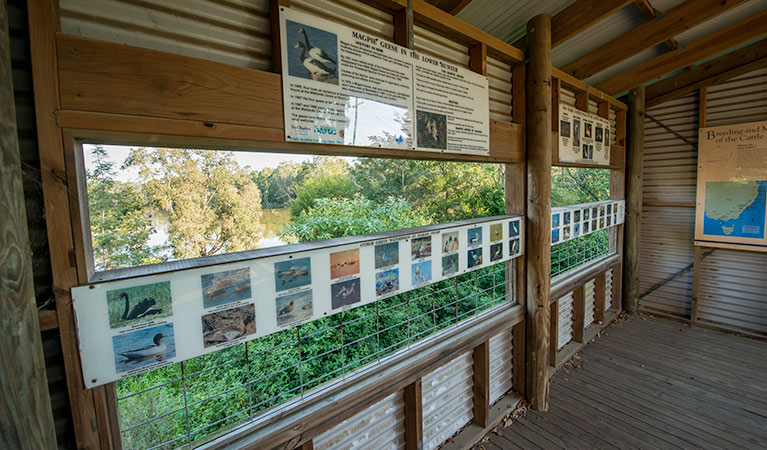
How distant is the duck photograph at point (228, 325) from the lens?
4.68 feet

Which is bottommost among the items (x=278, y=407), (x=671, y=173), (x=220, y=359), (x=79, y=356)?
(x=220, y=359)

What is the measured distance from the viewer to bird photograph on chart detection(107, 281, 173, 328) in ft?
4.02

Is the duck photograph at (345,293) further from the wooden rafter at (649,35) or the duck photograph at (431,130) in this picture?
the wooden rafter at (649,35)

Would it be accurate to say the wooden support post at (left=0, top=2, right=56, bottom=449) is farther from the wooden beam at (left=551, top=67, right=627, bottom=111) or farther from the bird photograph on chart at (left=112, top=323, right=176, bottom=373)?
the wooden beam at (left=551, top=67, right=627, bottom=111)

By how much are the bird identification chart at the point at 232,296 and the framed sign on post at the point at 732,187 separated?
218 inches

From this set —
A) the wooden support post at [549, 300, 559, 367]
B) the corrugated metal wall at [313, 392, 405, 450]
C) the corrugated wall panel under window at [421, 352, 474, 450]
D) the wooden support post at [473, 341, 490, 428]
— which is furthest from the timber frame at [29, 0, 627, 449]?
the wooden support post at [549, 300, 559, 367]

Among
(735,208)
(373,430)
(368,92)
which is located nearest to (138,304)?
(368,92)

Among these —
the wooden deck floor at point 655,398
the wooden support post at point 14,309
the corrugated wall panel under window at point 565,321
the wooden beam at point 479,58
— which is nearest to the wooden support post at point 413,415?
the wooden deck floor at point 655,398

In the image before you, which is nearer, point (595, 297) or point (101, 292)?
point (101, 292)

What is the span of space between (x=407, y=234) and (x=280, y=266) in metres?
0.89

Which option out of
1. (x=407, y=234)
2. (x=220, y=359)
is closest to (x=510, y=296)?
(x=407, y=234)

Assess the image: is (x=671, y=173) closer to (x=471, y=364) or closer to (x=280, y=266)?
(x=471, y=364)

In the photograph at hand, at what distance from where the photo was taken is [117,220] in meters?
10.2

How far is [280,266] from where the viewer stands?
5.34 ft
